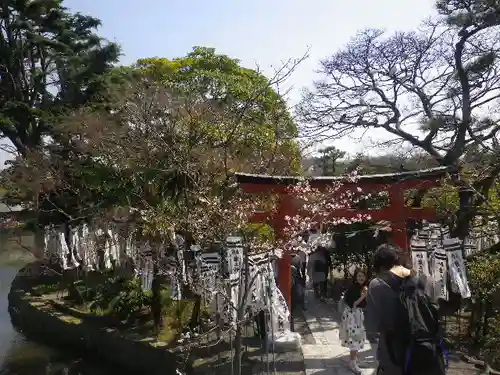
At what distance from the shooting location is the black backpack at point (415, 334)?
11.6 ft

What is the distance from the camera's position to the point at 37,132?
19000 millimetres

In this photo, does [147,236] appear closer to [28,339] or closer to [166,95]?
[166,95]

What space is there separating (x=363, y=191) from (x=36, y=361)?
8.67 metres

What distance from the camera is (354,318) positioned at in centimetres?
729

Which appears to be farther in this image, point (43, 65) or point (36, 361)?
point (43, 65)

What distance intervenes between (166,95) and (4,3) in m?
12.5

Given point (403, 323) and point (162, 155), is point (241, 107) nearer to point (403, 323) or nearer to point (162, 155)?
point (162, 155)

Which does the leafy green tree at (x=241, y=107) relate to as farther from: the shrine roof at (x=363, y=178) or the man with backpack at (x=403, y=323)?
the man with backpack at (x=403, y=323)

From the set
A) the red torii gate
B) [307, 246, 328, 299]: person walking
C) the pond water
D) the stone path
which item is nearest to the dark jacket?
the stone path

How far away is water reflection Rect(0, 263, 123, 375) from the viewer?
11.3m

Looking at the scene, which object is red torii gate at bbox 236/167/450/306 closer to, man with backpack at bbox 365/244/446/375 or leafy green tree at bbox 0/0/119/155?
man with backpack at bbox 365/244/446/375

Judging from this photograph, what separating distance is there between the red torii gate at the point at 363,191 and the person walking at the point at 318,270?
302cm

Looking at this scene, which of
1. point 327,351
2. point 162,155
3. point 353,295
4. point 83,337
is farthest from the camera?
point 83,337

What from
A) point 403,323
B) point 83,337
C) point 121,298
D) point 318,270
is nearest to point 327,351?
point 318,270
